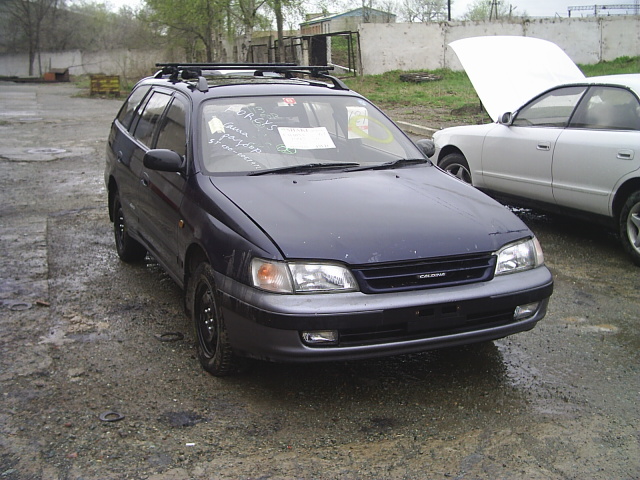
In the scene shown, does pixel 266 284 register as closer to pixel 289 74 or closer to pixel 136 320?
pixel 136 320

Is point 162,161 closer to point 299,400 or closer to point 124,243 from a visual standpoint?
point 299,400

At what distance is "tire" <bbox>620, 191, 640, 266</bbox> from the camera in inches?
256

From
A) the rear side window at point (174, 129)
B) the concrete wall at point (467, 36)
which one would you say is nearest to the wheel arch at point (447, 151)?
the rear side window at point (174, 129)

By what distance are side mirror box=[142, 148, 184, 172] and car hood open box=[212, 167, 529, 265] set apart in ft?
1.12

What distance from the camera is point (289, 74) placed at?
638 cm

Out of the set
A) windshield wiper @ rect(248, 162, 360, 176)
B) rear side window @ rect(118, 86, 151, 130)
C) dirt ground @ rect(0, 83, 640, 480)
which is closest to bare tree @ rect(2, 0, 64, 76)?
rear side window @ rect(118, 86, 151, 130)

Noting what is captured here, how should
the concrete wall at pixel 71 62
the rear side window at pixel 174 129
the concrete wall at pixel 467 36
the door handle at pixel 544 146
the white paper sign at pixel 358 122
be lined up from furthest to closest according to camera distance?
the concrete wall at pixel 71 62
the concrete wall at pixel 467 36
the door handle at pixel 544 146
the white paper sign at pixel 358 122
the rear side window at pixel 174 129

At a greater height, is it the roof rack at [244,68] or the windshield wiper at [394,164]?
the roof rack at [244,68]

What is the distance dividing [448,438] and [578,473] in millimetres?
602

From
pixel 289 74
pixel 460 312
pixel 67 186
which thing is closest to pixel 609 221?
pixel 289 74

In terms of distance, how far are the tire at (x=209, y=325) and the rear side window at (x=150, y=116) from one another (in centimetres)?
172

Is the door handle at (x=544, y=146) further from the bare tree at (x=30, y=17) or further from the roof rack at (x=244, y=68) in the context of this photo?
the bare tree at (x=30, y=17)

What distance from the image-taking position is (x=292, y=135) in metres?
5.15

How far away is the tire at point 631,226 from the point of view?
21.3 feet
